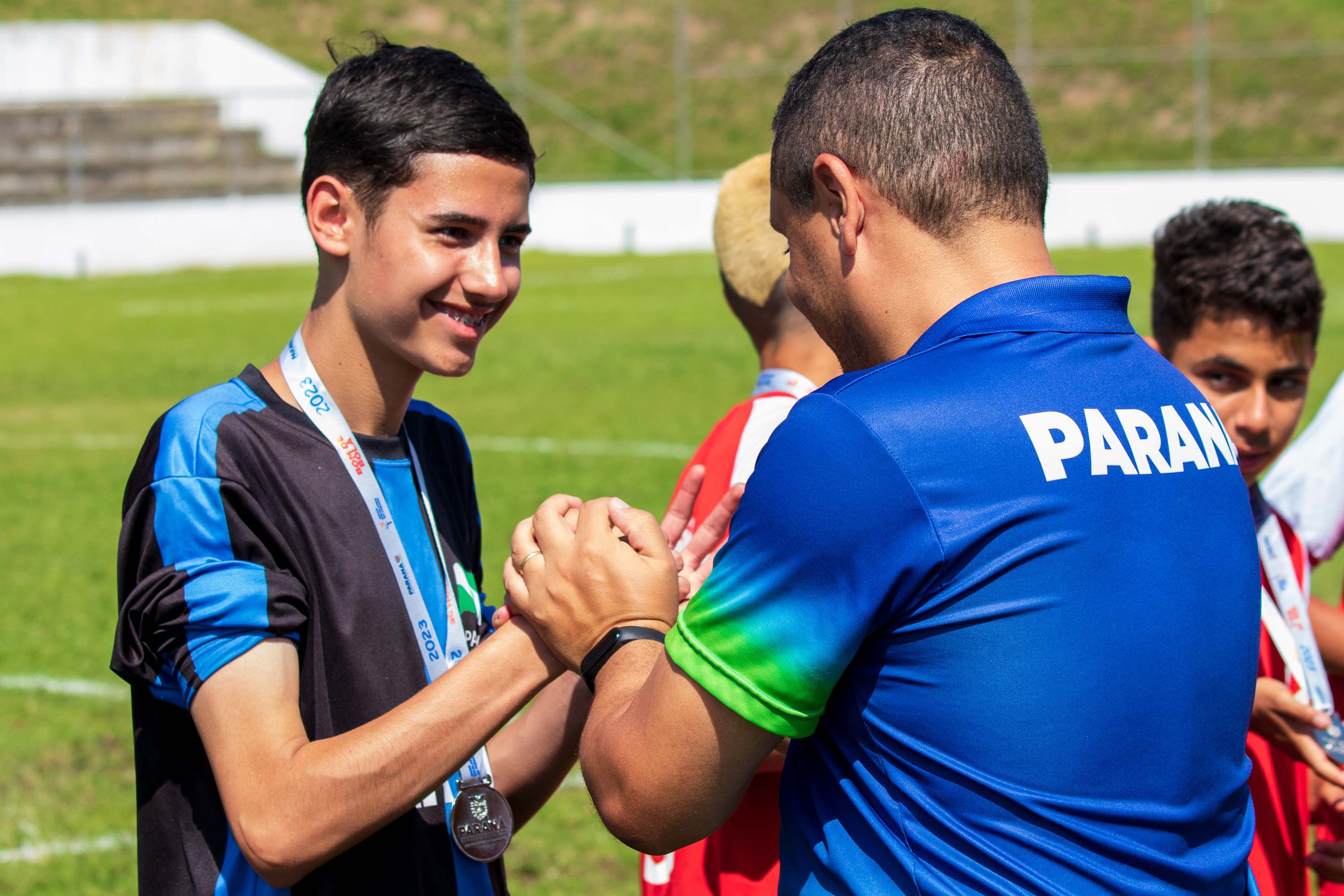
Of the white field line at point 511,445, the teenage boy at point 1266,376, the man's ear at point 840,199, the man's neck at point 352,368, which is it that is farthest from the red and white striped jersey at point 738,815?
the white field line at point 511,445

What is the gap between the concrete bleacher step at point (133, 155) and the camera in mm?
30797

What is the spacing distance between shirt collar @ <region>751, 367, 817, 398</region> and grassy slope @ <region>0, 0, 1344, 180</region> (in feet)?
102

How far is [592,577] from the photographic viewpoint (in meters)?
1.96

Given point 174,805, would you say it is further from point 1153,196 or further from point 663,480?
point 1153,196

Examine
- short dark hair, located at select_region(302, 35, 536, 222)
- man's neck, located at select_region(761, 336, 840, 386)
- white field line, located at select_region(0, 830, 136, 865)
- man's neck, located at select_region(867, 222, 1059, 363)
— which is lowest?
white field line, located at select_region(0, 830, 136, 865)

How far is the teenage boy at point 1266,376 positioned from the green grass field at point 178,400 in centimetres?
242

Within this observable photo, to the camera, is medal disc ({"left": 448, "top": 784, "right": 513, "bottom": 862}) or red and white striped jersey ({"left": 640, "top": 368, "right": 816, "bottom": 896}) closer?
medal disc ({"left": 448, "top": 784, "right": 513, "bottom": 862})

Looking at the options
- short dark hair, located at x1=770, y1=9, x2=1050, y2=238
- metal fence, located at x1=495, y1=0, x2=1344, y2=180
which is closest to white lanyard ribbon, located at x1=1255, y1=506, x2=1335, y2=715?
short dark hair, located at x1=770, y1=9, x2=1050, y2=238

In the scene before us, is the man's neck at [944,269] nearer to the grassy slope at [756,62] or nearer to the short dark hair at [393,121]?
the short dark hair at [393,121]

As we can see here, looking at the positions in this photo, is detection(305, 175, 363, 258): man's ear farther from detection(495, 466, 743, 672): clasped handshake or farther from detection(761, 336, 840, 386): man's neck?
detection(761, 336, 840, 386): man's neck

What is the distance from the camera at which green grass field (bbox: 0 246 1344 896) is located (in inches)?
204

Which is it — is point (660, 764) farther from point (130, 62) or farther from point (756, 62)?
point (130, 62)

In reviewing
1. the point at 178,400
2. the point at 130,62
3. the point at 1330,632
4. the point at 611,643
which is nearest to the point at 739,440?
the point at 611,643

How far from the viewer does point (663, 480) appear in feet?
32.7
